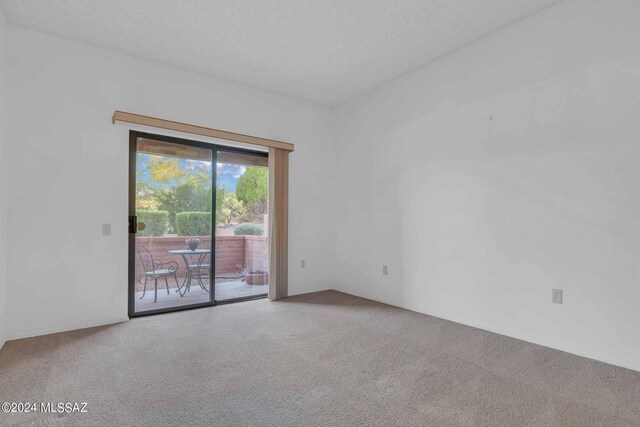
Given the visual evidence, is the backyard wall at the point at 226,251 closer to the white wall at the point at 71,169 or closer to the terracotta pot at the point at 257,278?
the terracotta pot at the point at 257,278

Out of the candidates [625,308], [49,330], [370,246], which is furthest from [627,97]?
[49,330]

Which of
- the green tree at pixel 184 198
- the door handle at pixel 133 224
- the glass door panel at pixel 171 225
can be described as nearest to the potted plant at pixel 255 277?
the glass door panel at pixel 171 225

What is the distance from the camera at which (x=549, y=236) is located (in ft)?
8.97

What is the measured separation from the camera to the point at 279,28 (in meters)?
3.00

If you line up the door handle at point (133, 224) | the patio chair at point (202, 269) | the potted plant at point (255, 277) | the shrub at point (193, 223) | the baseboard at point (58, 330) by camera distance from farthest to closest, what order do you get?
the potted plant at point (255, 277), the patio chair at point (202, 269), the shrub at point (193, 223), the door handle at point (133, 224), the baseboard at point (58, 330)

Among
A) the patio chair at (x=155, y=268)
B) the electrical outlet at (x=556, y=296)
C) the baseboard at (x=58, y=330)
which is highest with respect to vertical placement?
the patio chair at (x=155, y=268)

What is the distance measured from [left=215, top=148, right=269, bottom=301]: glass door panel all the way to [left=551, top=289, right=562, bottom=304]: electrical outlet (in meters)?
3.23

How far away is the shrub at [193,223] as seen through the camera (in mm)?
3857

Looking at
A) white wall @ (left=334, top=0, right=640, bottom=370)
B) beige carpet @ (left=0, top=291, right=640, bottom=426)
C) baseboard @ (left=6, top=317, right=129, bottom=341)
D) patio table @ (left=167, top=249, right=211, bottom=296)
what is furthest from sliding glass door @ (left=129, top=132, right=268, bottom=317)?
white wall @ (left=334, top=0, right=640, bottom=370)

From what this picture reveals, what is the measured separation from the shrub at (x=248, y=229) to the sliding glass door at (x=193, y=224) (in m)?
0.01

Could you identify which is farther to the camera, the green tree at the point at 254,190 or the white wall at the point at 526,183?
the green tree at the point at 254,190

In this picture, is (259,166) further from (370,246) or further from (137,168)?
(370,246)

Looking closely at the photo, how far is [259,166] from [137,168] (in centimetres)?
153

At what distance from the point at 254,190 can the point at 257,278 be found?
126 cm
